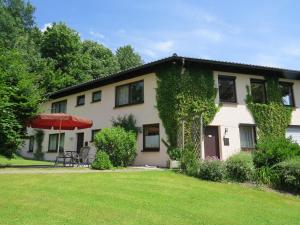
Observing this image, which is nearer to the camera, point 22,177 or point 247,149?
point 22,177

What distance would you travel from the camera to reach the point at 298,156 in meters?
13.4

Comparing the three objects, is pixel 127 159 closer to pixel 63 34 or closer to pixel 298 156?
pixel 298 156

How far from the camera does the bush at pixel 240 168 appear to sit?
13172 mm

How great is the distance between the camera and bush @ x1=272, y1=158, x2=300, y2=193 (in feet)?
40.0

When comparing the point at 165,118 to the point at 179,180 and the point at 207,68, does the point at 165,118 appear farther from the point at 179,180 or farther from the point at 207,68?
the point at 179,180

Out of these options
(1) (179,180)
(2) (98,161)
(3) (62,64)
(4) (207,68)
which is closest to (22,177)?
(2) (98,161)

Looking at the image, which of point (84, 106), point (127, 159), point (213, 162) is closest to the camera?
point (213, 162)

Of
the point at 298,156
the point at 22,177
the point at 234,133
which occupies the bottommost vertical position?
the point at 22,177

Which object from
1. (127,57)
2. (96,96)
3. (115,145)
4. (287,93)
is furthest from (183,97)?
(127,57)

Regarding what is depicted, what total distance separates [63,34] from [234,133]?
30147mm

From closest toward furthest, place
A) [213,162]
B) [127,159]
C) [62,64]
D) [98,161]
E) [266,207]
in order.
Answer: [266,207], [213,162], [98,161], [127,159], [62,64]

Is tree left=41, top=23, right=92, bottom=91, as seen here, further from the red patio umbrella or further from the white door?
the white door

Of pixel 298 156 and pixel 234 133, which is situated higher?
pixel 234 133

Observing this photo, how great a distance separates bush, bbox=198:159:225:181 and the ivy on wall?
12.9ft
